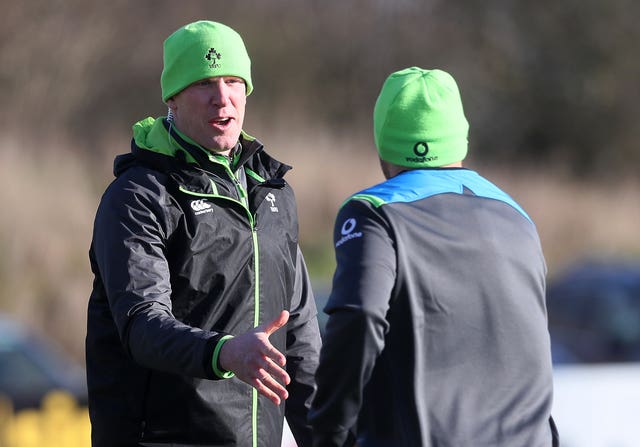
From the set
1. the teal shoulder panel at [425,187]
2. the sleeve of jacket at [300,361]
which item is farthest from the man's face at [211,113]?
the teal shoulder panel at [425,187]

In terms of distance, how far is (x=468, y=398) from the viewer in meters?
3.26

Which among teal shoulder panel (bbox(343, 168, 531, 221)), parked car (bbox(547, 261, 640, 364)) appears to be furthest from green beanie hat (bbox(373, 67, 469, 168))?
parked car (bbox(547, 261, 640, 364))

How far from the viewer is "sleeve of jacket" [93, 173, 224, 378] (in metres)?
3.38

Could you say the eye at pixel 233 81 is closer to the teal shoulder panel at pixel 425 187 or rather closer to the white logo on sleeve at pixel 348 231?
the teal shoulder panel at pixel 425 187

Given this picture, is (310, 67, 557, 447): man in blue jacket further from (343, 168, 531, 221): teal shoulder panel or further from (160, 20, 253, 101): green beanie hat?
(160, 20, 253, 101): green beanie hat

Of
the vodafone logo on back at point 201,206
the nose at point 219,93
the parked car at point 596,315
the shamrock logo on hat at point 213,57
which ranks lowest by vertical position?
the parked car at point 596,315

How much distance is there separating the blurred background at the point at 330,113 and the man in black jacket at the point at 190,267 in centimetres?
389

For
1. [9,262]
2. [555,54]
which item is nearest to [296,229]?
[9,262]

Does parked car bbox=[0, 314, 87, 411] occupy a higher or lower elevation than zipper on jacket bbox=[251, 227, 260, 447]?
lower

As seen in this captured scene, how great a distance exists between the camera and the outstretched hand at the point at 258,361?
324 cm

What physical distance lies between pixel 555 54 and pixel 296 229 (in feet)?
82.4

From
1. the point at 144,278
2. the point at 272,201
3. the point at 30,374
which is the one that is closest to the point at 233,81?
the point at 272,201

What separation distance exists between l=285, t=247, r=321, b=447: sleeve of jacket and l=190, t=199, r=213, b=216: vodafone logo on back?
49 cm

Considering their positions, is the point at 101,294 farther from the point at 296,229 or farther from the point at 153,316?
the point at 296,229
